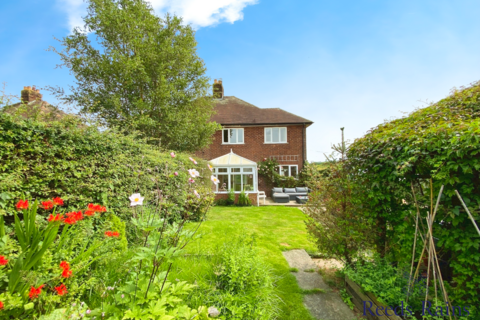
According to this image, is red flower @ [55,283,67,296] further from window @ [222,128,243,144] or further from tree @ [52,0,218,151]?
window @ [222,128,243,144]

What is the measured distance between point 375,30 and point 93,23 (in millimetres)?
11230

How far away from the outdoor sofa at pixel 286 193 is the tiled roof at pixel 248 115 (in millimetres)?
5462

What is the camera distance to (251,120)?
17.0 m

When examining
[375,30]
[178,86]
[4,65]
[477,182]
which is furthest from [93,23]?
[477,182]

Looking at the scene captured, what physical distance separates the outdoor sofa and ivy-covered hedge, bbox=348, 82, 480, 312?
32.8ft

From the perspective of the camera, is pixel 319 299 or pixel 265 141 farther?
pixel 265 141

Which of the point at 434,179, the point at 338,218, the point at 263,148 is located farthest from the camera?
the point at 263,148

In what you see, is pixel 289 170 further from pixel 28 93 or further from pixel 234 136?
pixel 28 93

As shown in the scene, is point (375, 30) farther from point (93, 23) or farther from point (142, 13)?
point (93, 23)

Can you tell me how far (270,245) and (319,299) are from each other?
2.34 meters

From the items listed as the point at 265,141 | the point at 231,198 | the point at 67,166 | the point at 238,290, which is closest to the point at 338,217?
the point at 238,290

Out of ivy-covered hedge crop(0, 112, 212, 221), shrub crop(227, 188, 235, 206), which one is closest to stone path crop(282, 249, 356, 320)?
ivy-covered hedge crop(0, 112, 212, 221)

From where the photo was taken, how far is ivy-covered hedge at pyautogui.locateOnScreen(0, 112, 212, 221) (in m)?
2.55

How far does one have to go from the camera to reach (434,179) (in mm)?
2246
